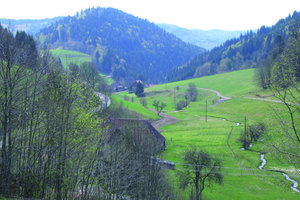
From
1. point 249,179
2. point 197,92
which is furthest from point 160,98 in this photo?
point 249,179

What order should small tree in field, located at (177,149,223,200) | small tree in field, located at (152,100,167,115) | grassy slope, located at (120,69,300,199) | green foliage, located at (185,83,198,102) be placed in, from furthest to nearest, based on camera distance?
green foliage, located at (185,83,198,102) → small tree in field, located at (152,100,167,115) → grassy slope, located at (120,69,300,199) → small tree in field, located at (177,149,223,200)

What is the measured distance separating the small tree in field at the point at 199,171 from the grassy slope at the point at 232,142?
1.63 metres

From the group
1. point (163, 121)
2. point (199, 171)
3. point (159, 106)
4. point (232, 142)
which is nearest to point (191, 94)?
point (159, 106)

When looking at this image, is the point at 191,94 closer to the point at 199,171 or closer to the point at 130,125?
the point at 199,171

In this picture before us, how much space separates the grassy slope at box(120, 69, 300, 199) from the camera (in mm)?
31438

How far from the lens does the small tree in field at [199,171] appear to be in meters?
30.8

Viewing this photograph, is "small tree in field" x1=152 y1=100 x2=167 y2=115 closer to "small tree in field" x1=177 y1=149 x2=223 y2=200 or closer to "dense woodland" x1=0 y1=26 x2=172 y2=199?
"small tree in field" x1=177 y1=149 x2=223 y2=200

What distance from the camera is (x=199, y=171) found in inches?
1222

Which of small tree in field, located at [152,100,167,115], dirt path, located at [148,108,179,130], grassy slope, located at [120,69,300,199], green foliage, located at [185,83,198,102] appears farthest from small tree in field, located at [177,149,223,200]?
green foliage, located at [185,83,198,102]

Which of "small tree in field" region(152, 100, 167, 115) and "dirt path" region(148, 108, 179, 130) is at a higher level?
"small tree in field" region(152, 100, 167, 115)

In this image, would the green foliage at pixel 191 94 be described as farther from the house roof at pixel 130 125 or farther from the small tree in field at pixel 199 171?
the small tree in field at pixel 199 171

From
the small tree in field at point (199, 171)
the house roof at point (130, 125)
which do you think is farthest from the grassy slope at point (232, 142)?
the house roof at point (130, 125)

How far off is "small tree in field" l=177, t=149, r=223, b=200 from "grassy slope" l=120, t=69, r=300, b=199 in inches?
64.2

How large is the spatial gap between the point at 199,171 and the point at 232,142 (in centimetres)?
2797
